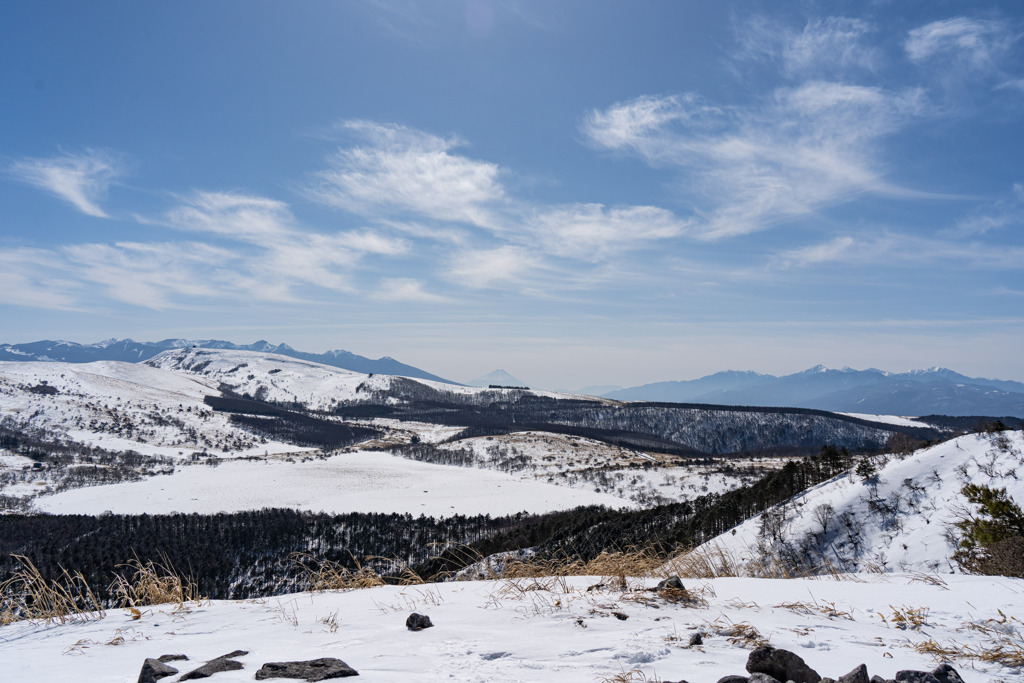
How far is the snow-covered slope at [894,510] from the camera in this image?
1152 inches

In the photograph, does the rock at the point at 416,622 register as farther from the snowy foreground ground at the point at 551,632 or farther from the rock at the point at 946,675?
the rock at the point at 946,675

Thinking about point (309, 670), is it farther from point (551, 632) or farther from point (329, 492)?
point (329, 492)

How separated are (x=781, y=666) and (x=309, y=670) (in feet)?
10.0

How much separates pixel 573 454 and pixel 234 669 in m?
156

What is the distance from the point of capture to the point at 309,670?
310 centimetres

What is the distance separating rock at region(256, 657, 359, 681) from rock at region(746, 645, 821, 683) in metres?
2.62

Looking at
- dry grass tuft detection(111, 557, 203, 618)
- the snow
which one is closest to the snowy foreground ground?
dry grass tuft detection(111, 557, 203, 618)

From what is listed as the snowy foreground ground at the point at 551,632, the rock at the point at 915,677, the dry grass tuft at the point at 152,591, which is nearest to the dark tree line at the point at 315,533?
the snowy foreground ground at the point at 551,632

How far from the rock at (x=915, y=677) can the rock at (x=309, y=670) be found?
A: 3.32 meters

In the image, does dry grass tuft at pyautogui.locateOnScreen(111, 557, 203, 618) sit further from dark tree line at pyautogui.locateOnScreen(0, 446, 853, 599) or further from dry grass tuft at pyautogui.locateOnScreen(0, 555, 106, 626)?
dark tree line at pyautogui.locateOnScreen(0, 446, 853, 599)

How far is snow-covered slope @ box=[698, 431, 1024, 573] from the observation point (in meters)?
29.3

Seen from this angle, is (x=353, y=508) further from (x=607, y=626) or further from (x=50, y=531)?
(x=607, y=626)

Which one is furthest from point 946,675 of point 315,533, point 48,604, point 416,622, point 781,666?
point 315,533

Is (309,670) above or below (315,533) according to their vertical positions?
above
